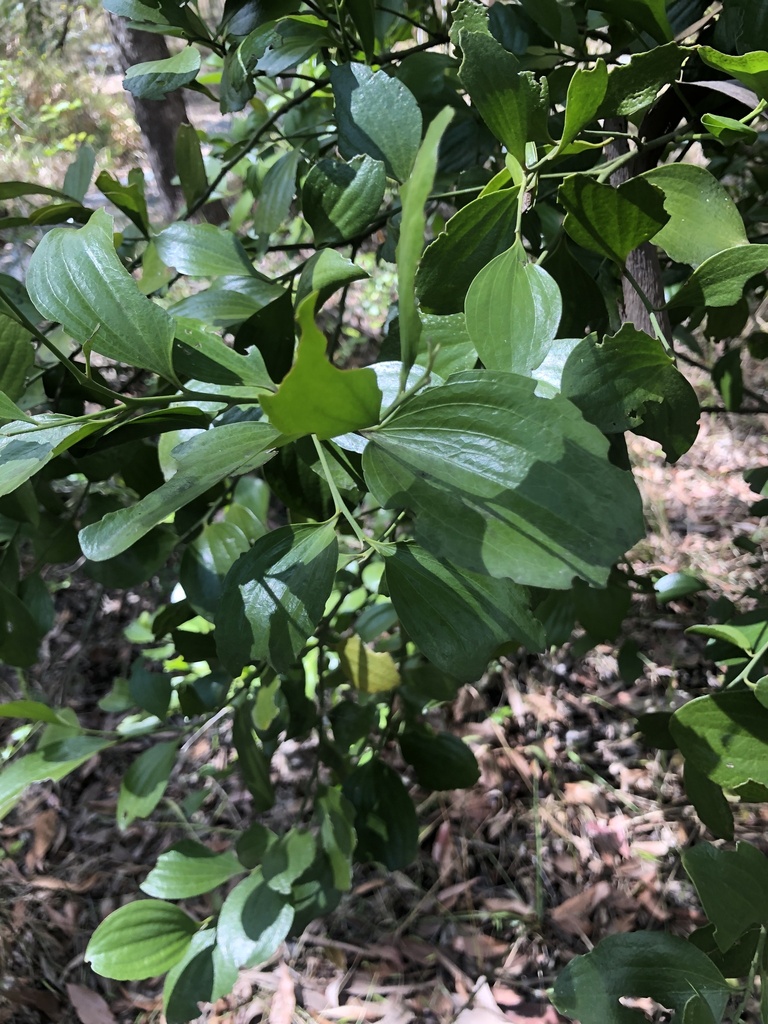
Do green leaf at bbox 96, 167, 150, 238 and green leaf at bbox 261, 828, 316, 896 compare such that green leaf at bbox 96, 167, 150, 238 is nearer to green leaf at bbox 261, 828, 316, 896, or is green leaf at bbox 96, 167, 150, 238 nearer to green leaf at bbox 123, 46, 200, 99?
green leaf at bbox 123, 46, 200, 99

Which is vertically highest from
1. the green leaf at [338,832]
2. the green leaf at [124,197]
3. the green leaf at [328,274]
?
the green leaf at [124,197]

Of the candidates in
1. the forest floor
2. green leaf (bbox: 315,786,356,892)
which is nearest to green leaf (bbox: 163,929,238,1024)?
green leaf (bbox: 315,786,356,892)

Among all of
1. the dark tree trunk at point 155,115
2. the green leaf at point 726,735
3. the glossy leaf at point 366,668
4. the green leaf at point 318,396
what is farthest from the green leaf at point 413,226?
the dark tree trunk at point 155,115

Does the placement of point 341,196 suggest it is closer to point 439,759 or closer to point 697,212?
point 697,212

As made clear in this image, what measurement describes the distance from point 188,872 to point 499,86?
0.78m

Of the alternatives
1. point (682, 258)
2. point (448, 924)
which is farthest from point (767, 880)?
point (448, 924)

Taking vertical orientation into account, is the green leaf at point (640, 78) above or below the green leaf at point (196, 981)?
above

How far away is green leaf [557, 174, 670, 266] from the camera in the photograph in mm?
337

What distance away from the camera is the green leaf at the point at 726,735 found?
43cm

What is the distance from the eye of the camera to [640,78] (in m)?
0.35

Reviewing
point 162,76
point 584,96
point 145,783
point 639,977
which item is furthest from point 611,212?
point 145,783

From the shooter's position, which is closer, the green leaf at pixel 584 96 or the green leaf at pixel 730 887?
the green leaf at pixel 584 96

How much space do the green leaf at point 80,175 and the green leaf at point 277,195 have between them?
179mm

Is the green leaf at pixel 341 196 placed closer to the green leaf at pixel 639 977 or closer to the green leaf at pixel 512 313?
the green leaf at pixel 512 313
